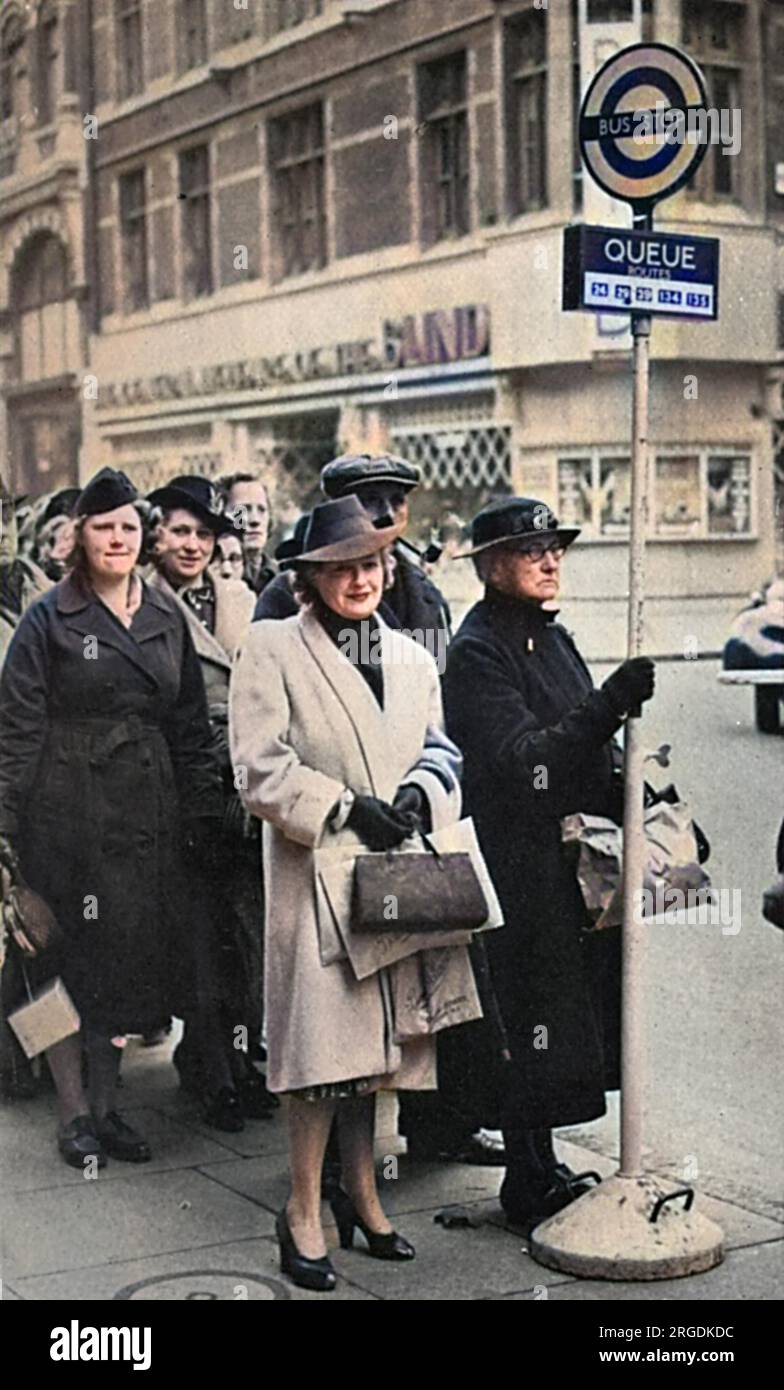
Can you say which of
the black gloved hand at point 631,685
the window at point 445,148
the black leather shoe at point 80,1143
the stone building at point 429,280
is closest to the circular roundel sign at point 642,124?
the stone building at point 429,280

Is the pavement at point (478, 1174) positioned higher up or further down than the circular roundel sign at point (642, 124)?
further down

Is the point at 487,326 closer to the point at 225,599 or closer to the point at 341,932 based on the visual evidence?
the point at 225,599

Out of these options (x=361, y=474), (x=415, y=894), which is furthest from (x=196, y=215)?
(x=415, y=894)

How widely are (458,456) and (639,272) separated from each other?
1130 millimetres

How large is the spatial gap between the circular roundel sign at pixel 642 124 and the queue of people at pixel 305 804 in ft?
2.57

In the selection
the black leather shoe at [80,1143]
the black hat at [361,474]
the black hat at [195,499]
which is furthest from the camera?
the black hat at [195,499]

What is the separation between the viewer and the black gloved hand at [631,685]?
197 inches

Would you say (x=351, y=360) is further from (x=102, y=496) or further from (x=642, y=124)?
(x=642, y=124)

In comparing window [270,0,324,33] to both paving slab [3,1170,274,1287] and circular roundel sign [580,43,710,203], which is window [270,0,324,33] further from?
paving slab [3,1170,274,1287]

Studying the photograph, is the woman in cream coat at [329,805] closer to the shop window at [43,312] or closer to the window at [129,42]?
the shop window at [43,312]

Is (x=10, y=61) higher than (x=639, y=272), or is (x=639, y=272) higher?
(x=10, y=61)

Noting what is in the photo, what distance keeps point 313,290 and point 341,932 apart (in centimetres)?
200

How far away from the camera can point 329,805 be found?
4879 mm
